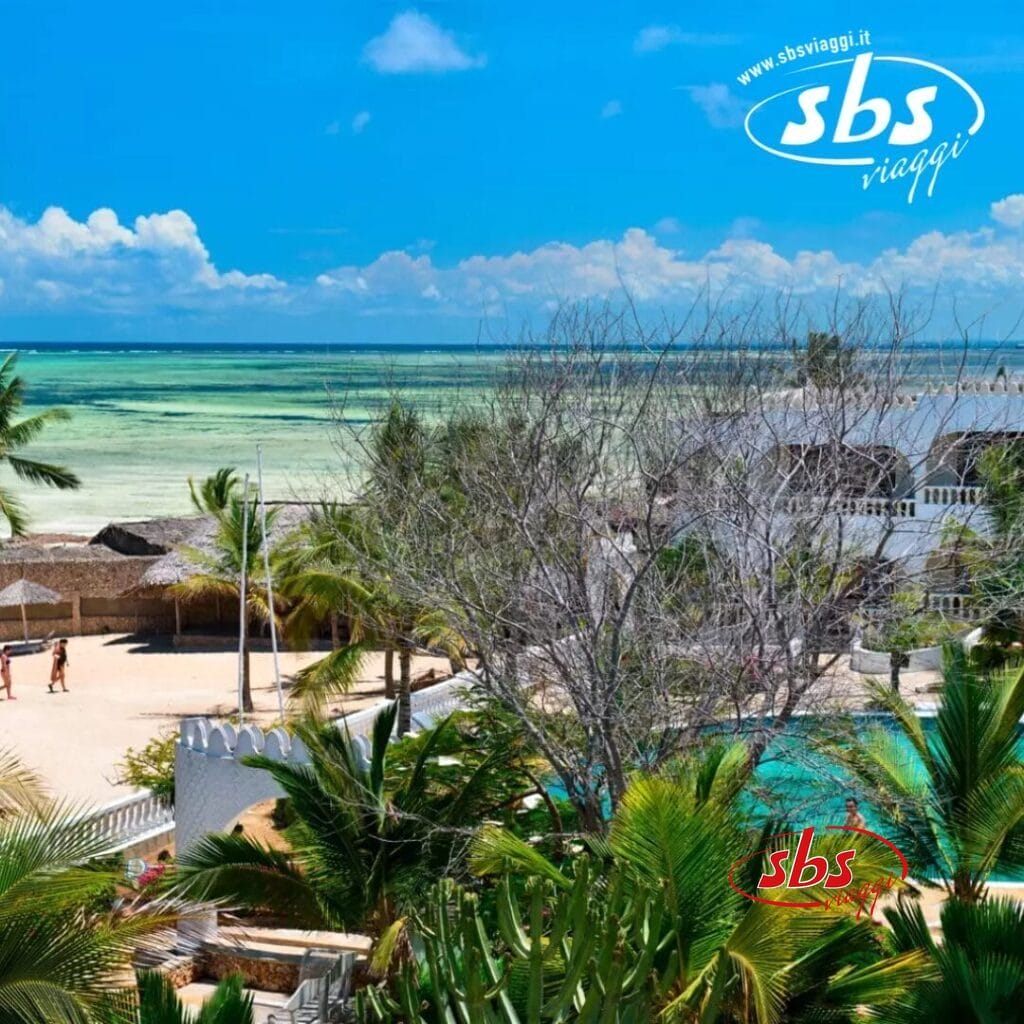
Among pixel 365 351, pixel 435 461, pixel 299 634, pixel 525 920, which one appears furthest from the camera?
pixel 365 351

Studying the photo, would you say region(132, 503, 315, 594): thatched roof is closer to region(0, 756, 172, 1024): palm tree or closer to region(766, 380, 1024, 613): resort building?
region(766, 380, 1024, 613): resort building

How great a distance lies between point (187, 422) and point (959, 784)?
89164mm

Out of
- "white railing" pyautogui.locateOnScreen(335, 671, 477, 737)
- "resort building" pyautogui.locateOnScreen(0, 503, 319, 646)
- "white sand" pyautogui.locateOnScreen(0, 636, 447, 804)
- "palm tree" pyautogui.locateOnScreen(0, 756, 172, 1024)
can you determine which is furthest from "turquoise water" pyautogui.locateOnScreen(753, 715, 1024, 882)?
"resort building" pyautogui.locateOnScreen(0, 503, 319, 646)

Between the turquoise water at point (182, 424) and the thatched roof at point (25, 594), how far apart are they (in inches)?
226

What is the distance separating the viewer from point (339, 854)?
9172 millimetres

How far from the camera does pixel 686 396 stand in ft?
47.8

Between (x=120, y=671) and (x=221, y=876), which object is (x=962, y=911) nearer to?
(x=221, y=876)

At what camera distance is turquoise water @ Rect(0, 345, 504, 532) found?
54969 mm

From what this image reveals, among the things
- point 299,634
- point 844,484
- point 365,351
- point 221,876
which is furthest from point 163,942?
point 365,351

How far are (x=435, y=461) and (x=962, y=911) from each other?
10.5 m

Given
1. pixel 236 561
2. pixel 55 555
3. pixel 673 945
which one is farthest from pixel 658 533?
pixel 55 555

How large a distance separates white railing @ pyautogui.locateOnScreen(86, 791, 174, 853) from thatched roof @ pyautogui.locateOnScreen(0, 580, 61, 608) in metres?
Answer: 14.4

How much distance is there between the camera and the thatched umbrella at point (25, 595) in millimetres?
27719

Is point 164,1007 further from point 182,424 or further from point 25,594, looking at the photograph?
point 182,424
